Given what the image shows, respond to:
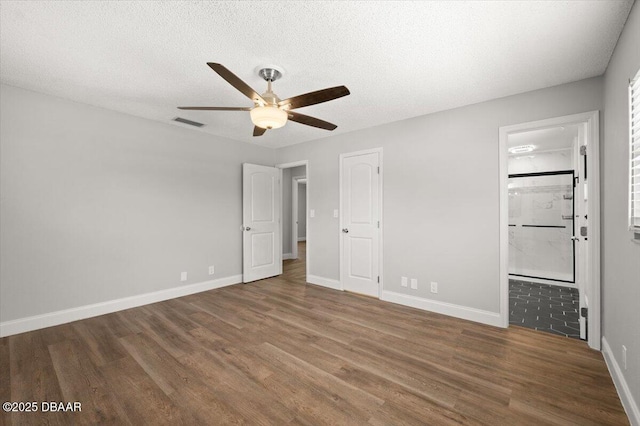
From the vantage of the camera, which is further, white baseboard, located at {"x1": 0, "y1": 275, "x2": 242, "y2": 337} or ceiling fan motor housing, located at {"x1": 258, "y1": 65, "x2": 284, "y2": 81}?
white baseboard, located at {"x1": 0, "y1": 275, "x2": 242, "y2": 337}

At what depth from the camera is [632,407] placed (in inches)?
63.0

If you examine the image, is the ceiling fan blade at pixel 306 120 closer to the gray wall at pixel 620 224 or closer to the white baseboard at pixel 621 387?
the gray wall at pixel 620 224

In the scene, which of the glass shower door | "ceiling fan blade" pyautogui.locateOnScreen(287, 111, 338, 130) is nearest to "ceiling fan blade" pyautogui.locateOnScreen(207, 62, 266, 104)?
"ceiling fan blade" pyautogui.locateOnScreen(287, 111, 338, 130)

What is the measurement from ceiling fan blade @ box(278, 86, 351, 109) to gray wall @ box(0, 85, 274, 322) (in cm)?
263

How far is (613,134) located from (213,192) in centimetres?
472

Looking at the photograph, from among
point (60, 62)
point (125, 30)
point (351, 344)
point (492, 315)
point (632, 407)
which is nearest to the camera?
point (632, 407)

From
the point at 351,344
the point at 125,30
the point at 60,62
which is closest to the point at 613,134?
the point at 351,344

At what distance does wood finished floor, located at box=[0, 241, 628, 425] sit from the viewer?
1697 mm

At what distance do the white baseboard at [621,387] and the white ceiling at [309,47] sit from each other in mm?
2401

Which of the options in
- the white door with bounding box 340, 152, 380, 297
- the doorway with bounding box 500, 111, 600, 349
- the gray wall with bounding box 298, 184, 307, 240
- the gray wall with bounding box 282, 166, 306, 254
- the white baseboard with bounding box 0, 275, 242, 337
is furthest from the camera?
the gray wall with bounding box 298, 184, 307, 240

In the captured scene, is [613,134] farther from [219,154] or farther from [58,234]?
[58,234]

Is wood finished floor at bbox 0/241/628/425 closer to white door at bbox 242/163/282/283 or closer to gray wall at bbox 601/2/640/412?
gray wall at bbox 601/2/640/412

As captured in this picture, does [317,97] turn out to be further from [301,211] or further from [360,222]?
[301,211]

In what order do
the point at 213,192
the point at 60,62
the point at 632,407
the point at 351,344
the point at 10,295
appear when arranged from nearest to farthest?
the point at 632,407
the point at 60,62
the point at 351,344
the point at 10,295
the point at 213,192
